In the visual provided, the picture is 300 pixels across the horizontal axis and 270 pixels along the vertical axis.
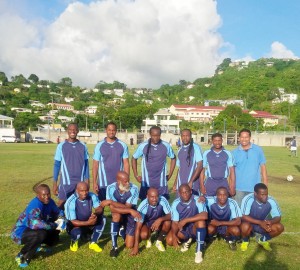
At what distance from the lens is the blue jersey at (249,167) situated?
6207 mm

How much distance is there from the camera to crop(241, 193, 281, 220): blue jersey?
5.85 m

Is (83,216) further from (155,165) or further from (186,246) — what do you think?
(186,246)

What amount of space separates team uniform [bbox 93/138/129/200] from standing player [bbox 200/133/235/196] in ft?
4.83

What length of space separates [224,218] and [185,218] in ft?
2.23

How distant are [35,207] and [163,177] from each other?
2233 mm

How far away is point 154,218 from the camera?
18.9 feet

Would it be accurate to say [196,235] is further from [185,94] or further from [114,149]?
[185,94]

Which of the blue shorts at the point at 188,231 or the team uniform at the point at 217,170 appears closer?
the blue shorts at the point at 188,231

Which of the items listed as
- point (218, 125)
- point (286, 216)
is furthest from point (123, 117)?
point (286, 216)

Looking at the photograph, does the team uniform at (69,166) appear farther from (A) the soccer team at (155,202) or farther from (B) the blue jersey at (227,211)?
(B) the blue jersey at (227,211)

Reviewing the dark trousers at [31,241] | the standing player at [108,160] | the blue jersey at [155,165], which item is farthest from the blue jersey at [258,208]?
the dark trousers at [31,241]

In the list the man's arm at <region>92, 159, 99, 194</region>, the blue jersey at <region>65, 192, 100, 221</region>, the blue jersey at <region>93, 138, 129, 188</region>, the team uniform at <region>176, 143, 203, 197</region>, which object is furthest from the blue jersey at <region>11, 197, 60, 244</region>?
the team uniform at <region>176, 143, 203, 197</region>

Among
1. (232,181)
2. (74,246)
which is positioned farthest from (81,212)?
(232,181)

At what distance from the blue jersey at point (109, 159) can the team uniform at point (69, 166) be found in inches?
13.0
